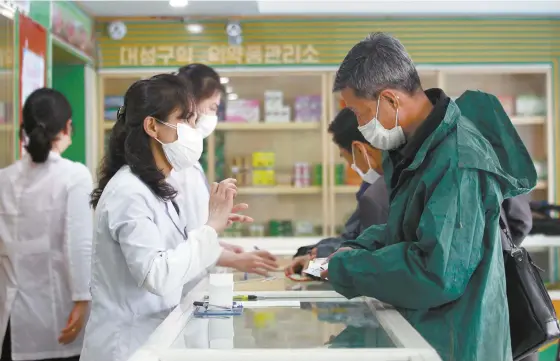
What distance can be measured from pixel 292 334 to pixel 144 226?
1.95 ft

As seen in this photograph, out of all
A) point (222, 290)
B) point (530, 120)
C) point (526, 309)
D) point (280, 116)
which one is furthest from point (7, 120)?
point (530, 120)

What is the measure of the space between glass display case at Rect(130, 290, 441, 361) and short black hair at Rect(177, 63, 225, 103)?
1.52 meters

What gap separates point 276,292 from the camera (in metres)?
2.32

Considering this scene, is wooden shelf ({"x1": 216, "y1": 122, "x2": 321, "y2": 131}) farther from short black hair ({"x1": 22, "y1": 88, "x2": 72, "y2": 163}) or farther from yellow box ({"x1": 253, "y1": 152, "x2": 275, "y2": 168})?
short black hair ({"x1": 22, "y1": 88, "x2": 72, "y2": 163})

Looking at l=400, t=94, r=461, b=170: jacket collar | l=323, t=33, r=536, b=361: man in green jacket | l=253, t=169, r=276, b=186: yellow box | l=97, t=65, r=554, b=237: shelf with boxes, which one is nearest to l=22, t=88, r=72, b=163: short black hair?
l=323, t=33, r=536, b=361: man in green jacket

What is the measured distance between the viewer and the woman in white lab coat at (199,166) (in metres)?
3.33

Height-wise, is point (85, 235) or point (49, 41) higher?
point (49, 41)

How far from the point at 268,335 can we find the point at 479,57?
5767 mm

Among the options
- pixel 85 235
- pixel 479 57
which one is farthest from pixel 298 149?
pixel 85 235

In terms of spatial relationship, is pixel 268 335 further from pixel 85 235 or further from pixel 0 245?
pixel 0 245

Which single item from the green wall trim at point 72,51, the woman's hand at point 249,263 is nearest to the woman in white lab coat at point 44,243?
the woman's hand at point 249,263

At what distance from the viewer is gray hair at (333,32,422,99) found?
1994mm

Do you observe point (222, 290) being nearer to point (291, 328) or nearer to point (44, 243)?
point (291, 328)

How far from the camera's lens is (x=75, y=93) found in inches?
263
